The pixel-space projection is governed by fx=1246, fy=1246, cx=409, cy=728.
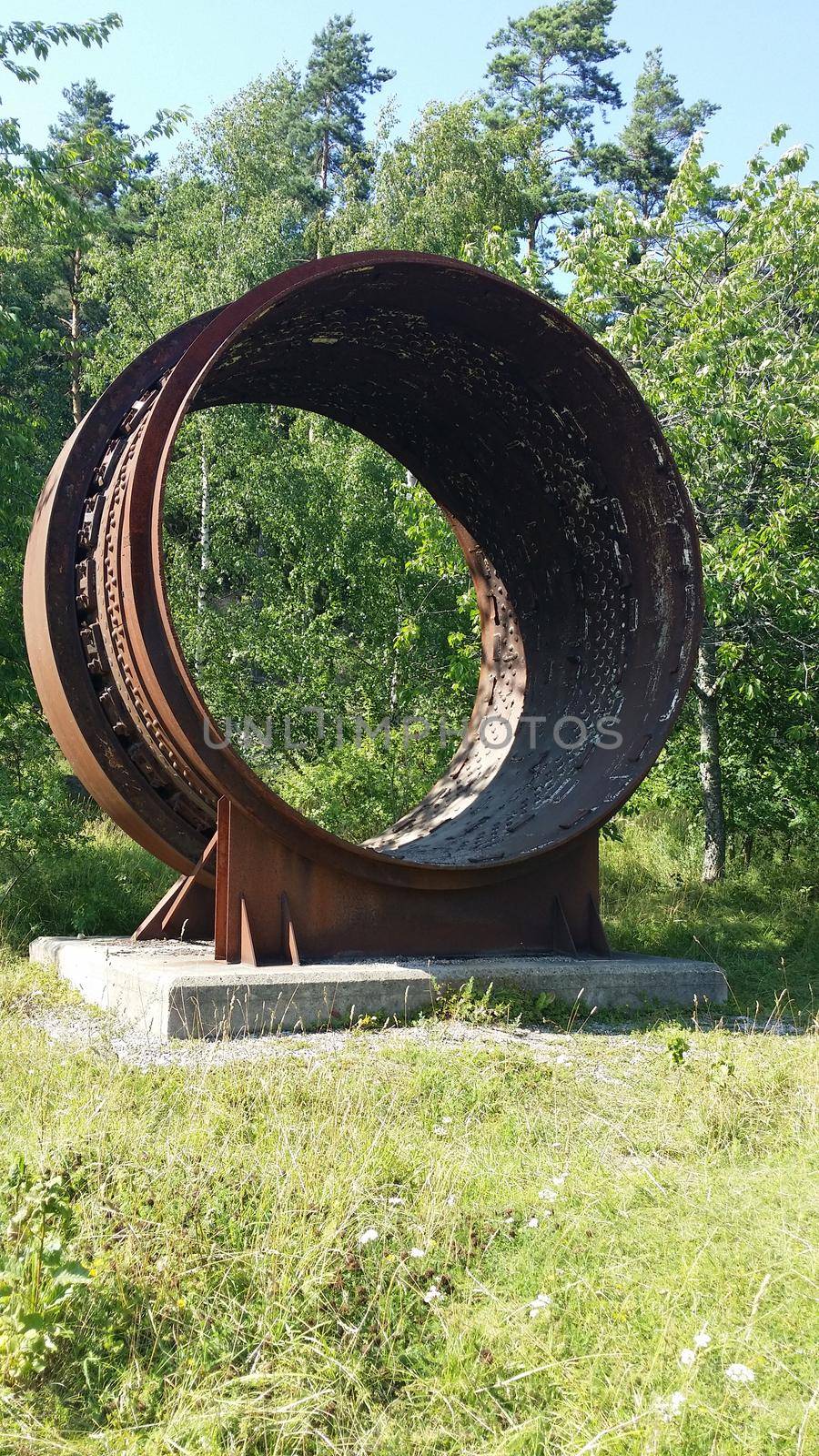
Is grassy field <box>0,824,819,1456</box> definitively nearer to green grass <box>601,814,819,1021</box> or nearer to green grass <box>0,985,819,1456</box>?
green grass <box>0,985,819,1456</box>

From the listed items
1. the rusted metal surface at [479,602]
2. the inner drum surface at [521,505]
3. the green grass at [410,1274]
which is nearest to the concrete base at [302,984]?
the rusted metal surface at [479,602]

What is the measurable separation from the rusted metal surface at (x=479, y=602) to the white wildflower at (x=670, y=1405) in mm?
3161

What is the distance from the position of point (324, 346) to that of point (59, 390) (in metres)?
17.2

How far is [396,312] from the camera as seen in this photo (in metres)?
5.90

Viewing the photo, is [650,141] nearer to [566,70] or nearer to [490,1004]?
[566,70]

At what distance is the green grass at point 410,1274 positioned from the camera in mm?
2121

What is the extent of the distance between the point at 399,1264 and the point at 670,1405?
0.66 meters

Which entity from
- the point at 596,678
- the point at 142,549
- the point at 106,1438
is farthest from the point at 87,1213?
the point at 596,678

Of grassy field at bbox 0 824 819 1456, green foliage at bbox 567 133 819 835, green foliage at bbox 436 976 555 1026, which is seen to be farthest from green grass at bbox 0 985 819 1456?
green foliage at bbox 567 133 819 835

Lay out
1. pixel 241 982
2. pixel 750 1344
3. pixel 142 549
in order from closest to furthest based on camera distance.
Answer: pixel 750 1344, pixel 241 982, pixel 142 549

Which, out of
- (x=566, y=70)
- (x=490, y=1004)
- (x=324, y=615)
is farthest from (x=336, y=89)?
(x=490, y=1004)

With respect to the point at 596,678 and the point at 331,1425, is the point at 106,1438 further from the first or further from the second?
the point at 596,678

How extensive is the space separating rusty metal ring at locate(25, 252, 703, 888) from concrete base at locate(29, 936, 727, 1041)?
1.49 feet

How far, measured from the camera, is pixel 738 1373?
6.91ft
